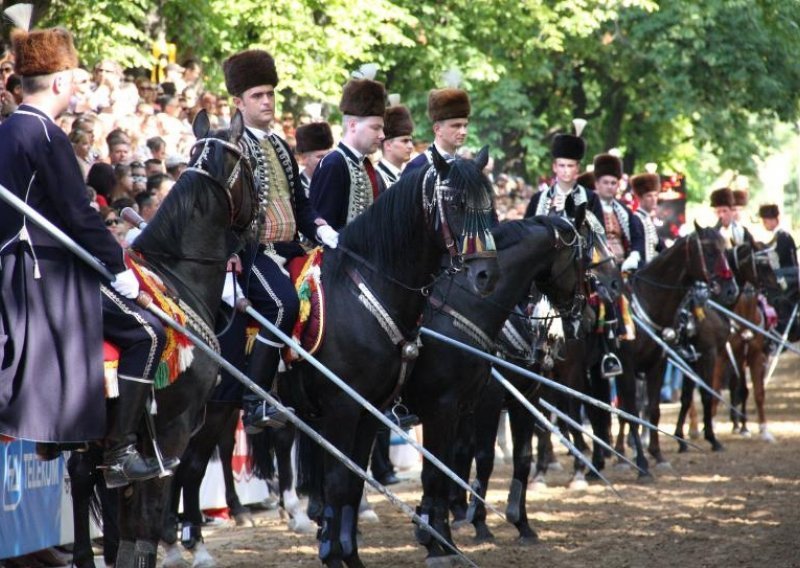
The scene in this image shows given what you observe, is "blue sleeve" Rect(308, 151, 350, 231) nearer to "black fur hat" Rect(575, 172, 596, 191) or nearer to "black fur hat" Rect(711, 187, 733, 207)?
"black fur hat" Rect(575, 172, 596, 191)

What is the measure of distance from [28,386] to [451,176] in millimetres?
3306

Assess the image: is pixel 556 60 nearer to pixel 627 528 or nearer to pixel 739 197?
pixel 739 197

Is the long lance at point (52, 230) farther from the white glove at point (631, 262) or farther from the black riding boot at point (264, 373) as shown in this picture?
the white glove at point (631, 262)

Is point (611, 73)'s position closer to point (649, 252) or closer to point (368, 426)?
point (649, 252)

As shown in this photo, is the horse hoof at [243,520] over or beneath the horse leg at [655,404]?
beneath

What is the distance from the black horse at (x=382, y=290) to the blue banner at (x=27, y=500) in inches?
75.4

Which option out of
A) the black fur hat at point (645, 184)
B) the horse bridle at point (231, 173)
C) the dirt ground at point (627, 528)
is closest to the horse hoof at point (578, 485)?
the dirt ground at point (627, 528)

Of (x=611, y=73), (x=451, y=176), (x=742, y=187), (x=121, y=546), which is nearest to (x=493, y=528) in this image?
(x=451, y=176)

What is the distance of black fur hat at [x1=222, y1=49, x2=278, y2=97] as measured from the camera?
9867 millimetres

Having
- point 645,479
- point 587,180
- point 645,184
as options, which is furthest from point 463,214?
point 645,184

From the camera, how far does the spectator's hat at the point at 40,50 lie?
24.3 ft

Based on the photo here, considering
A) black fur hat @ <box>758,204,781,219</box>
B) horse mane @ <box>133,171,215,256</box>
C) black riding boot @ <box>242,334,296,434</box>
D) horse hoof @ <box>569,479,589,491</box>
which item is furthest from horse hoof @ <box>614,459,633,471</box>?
black fur hat @ <box>758,204,781,219</box>

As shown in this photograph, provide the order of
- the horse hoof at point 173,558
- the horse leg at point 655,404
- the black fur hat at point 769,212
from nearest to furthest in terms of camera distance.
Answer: the horse hoof at point 173,558
the horse leg at point 655,404
the black fur hat at point 769,212

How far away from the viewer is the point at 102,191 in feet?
42.4
